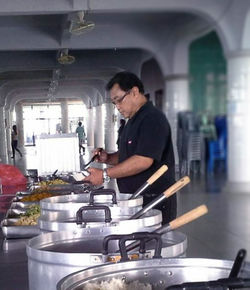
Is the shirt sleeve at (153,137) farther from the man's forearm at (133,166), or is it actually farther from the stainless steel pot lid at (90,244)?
the stainless steel pot lid at (90,244)

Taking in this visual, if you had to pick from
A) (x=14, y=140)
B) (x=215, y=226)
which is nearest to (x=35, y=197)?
(x=215, y=226)

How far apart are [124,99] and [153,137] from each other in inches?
6.6

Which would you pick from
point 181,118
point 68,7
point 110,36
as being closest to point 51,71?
point 110,36

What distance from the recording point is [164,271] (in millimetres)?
574

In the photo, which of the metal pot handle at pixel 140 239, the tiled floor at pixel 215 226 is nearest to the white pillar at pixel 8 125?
the tiled floor at pixel 215 226

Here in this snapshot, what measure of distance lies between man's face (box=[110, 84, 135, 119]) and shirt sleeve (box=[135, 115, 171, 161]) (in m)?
0.09

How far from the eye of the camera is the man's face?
1.38 metres

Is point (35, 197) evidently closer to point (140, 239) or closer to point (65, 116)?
point (140, 239)

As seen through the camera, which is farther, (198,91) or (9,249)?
(9,249)

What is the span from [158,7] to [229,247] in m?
1.95

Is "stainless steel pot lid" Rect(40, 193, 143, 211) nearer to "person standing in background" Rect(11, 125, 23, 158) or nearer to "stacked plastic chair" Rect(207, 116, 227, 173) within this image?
"stacked plastic chair" Rect(207, 116, 227, 173)

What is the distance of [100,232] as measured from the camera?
2.58 ft

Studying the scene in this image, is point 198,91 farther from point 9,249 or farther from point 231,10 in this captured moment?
point 231,10

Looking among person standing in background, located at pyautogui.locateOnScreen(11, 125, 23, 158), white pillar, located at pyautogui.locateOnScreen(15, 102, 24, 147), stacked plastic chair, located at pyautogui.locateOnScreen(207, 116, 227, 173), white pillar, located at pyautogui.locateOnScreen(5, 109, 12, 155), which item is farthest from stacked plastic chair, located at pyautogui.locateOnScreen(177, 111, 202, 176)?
white pillar, located at pyautogui.locateOnScreen(5, 109, 12, 155)
